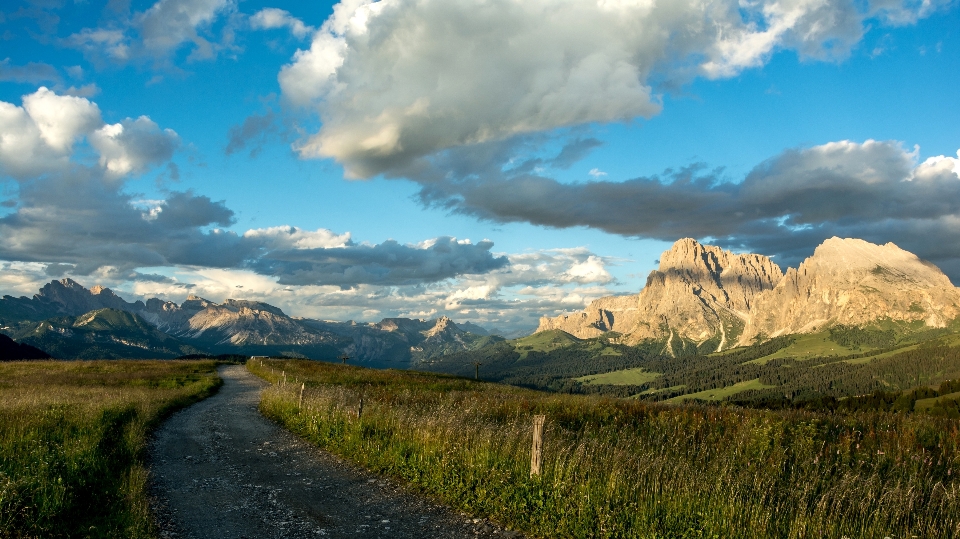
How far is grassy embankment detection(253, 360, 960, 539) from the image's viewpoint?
1041 centimetres

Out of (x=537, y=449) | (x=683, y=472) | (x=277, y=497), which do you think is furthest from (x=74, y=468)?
(x=683, y=472)

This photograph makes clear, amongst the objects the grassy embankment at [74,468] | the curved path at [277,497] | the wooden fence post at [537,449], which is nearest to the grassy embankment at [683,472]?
the wooden fence post at [537,449]

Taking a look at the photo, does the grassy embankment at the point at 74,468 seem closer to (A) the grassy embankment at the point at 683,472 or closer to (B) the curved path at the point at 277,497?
(B) the curved path at the point at 277,497

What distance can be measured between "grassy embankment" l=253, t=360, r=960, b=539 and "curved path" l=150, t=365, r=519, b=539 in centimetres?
93

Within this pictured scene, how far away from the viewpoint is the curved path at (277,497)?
38.6 ft

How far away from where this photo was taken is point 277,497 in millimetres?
14195

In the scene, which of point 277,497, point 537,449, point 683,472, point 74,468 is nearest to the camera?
point 683,472

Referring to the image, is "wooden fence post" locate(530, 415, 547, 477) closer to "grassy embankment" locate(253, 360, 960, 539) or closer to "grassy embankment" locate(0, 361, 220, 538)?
"grassy embankment" locate(253, 360, 960, 539)

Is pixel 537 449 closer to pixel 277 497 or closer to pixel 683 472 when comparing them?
pixel 683 472

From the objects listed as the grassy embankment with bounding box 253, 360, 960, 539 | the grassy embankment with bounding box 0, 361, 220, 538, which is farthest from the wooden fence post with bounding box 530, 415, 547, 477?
the grassy embankment with bounding box 0, 361, 220, 538

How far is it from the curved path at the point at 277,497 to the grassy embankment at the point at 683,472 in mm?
926

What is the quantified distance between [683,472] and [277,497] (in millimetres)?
10619

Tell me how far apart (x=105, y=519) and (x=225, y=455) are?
8.36m

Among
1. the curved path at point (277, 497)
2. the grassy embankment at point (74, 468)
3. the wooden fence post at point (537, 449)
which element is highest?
the wooden fence post at point (537, 449)
